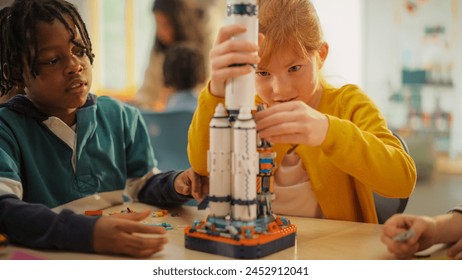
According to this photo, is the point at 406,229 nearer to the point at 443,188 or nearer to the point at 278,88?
the point at 278,88

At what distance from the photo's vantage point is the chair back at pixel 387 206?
3.26ft

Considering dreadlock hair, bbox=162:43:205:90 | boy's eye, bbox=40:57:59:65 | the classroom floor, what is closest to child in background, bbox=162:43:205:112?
dreadlock hair, bbox=162:43:205:90

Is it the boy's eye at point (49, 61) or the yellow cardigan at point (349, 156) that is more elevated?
the boy's eye at point (49, 61)

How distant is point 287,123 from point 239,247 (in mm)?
159

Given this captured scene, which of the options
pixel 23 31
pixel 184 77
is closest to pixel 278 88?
pixel 23 31

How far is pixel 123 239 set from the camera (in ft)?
2.25

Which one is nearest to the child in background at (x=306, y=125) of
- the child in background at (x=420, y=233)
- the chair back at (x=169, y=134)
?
the child in background at (x=420, y=233)

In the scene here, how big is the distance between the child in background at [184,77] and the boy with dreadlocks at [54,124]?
1154mm

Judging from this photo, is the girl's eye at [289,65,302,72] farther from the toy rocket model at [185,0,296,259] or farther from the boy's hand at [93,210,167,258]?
the boy's hand at [93,210,167,258]

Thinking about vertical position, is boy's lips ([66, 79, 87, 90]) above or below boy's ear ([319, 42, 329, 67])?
below

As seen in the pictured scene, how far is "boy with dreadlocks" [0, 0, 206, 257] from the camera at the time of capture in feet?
2.82

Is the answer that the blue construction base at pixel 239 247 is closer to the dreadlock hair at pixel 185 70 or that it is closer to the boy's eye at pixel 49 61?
the boy's eye at pixel 49 61
